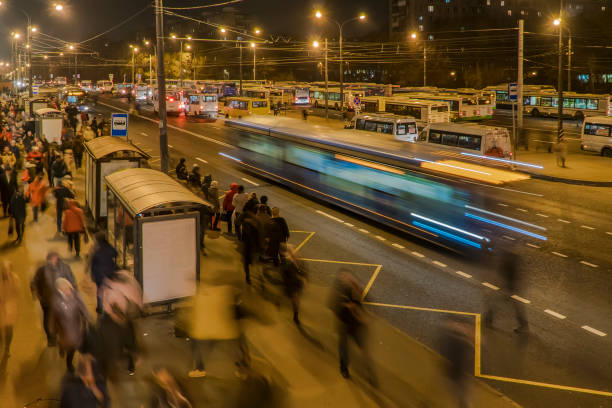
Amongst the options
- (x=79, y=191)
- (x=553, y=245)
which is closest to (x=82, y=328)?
(x=553, y=245)

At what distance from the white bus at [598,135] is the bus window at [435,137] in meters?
9.89

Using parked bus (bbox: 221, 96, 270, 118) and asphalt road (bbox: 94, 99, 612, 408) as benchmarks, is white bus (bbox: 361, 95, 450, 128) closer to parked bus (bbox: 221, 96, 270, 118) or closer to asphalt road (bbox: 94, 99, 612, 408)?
parked bus (bbox: 221, 96, 270, 118)

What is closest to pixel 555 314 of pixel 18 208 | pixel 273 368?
pixel 273 368

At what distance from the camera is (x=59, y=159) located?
17453 mm

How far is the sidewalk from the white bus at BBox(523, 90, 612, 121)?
47.7 meters

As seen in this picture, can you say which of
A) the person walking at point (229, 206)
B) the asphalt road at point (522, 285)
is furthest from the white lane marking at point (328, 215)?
the person walking at point (229, 206)

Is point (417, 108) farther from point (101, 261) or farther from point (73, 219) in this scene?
point (101, 261)

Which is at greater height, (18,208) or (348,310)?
(18,208)

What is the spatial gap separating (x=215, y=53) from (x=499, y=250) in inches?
4593

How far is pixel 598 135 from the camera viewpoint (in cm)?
3406

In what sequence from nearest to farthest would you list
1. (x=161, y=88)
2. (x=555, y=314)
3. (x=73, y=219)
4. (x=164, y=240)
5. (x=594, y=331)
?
(x=594, y=331)
(x=164, y=240)
(x=555, y=314)
(x=73, y=219)
(x=161, y=88)

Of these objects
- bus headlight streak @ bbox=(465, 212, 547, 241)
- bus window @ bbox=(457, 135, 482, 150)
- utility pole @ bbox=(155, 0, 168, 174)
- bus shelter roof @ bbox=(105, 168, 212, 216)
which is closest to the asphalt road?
bus headlight streak @ bbox=(465, 212, 547, 241)

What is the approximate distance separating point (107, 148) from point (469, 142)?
61.6ft

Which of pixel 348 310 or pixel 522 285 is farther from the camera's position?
pixel 522 285
